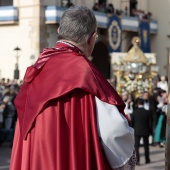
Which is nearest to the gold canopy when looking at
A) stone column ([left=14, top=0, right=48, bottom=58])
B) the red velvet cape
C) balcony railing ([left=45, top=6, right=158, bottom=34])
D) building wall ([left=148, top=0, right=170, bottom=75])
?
balcony railing ([left=45, top=6, right=158, bottom=34])

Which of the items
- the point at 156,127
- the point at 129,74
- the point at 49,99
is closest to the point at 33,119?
the point at 49,99

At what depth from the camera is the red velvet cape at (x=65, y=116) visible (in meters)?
3.17

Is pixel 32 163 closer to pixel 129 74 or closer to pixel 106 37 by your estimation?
pixel 129 74

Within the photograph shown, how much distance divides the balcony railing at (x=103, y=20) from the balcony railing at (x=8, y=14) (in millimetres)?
1479

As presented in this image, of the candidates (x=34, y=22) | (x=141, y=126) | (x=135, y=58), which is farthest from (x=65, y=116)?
(x=34, y=22)

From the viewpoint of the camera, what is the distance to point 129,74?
19656 millimetres

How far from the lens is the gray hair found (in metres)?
3.30

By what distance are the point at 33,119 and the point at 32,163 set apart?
9.5 inches

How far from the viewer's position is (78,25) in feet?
10.8

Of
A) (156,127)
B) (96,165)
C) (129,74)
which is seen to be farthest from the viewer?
(129,74)

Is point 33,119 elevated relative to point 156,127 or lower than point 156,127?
elevated

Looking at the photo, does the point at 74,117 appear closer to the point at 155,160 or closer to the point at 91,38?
the point at 91,38

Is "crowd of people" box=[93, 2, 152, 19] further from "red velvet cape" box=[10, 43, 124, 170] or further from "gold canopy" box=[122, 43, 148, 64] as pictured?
"red velvet cape" box=[10, 43, 124, 170]

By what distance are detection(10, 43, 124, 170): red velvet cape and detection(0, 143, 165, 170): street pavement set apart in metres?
7.78
